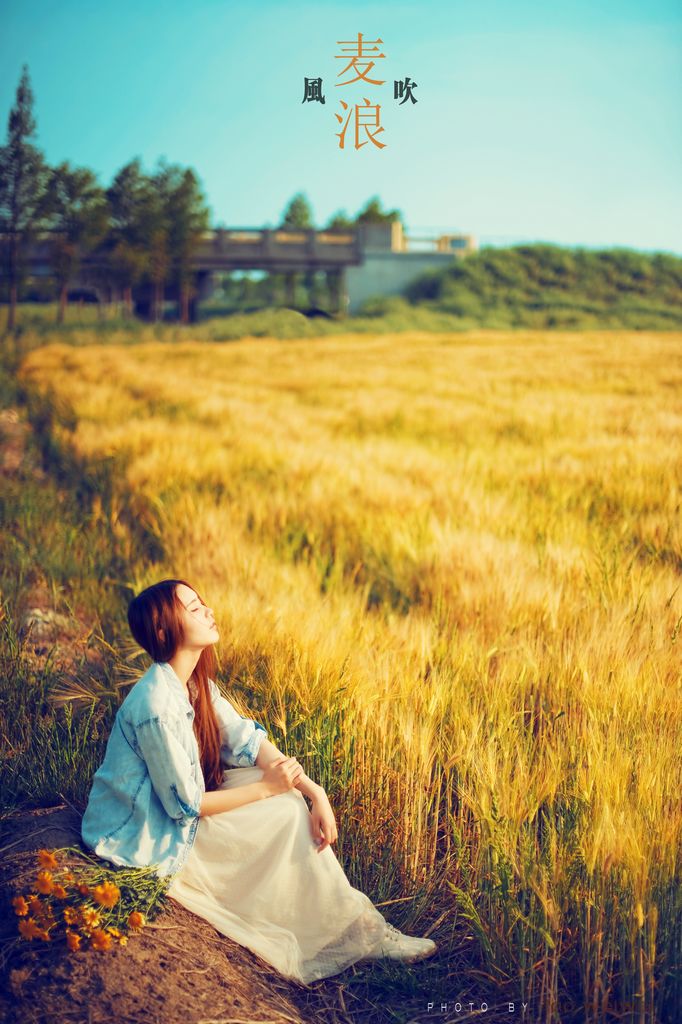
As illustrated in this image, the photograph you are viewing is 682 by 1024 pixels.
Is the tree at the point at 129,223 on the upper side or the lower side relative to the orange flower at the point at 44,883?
upper

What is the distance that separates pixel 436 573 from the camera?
3232 mm

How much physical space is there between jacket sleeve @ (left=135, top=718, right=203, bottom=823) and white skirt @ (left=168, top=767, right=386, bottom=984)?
0.11 m

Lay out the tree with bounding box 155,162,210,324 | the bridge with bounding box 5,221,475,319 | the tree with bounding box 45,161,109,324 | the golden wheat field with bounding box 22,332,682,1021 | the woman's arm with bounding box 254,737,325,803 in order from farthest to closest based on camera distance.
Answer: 1. the tree with bounding box 155,162,210,324
2. the bridge with bounding box 5,221,475,319
3. the tree with bounding box 45,161,109,324
4. the woman's arm with bounding box 254,737,325,803
5. the golden wheat field with bounding box 22,332,682,1021

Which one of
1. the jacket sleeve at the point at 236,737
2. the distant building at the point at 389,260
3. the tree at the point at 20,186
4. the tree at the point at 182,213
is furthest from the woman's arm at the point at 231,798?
the distant building at the point at 389,260

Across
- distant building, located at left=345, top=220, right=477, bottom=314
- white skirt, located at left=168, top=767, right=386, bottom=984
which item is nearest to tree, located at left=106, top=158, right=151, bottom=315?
white skirt, located at left=168, top=767, right=386, bottom=984

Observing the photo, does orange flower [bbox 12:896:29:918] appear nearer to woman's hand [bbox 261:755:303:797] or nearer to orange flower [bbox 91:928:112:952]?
orange flower [bbox 91:928:112:952]

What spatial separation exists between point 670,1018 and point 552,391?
21.5 ft

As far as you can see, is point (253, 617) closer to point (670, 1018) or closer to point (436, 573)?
point (436, 573)

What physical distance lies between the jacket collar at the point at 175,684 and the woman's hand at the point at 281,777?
0.21 m

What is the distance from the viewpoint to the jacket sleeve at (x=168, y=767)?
170 cm

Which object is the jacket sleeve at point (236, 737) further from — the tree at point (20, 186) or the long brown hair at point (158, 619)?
the tree at point (20, 186)

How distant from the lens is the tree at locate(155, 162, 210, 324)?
14336mm

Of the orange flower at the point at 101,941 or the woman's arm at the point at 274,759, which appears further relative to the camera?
the woman's arm at the point at 274,759

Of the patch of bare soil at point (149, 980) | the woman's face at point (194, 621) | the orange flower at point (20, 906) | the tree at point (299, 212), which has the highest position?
the tree at point (299, 212)
